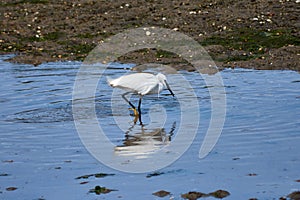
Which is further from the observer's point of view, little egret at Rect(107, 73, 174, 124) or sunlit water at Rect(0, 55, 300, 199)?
little egret at Rect(107, 73, 174, 124)

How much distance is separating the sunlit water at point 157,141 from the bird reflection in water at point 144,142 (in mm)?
17

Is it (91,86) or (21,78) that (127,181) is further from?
(21,78)

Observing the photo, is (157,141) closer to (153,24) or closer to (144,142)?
(144,142)

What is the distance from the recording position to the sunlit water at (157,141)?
820 centimetres

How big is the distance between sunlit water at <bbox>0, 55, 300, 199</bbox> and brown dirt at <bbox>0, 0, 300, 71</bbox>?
1.52 m

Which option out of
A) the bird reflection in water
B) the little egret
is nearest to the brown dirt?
the little egret

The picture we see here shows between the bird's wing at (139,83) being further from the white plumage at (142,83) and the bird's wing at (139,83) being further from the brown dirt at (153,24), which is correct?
the brown dirt at (153,24)

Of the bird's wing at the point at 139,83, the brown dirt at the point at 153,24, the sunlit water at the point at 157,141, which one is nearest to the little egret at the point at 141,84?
the bird's wing at the point at 139,83

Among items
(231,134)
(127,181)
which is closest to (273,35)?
(231,134)

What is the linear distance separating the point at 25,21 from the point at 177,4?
15.5 feet

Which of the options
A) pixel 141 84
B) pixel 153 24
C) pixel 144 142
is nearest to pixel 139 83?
pixel 141 84

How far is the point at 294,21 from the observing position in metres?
18.6

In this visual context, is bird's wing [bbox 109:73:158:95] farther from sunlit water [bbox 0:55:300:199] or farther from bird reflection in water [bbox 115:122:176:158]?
bird reflection in water [bbox 115:122:176:158]

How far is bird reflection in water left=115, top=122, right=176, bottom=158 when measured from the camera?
32.8 feet
